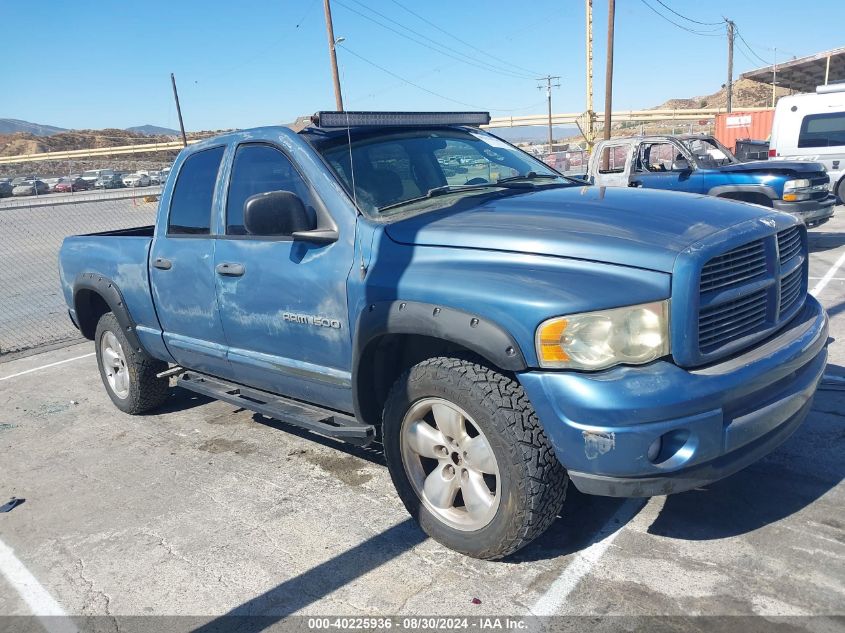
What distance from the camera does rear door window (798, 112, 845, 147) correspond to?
46.9ft

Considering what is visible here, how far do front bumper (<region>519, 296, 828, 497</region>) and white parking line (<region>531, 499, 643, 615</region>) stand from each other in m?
0.48

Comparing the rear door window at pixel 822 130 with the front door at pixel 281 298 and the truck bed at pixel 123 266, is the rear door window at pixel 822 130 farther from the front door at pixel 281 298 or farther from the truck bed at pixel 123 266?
the front door at pixel 281 298

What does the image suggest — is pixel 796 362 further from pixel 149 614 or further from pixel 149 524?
pixel 149 524

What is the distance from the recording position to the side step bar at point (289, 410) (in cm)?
345

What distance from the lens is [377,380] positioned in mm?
3357

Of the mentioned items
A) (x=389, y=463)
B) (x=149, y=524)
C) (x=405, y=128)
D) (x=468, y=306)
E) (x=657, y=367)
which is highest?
(x=405, y=128)

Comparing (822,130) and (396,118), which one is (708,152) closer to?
(822,130)

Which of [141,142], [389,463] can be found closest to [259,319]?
[389,463]

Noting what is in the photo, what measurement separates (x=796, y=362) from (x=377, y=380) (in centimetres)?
186

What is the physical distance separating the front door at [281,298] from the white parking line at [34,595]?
1.48 metres

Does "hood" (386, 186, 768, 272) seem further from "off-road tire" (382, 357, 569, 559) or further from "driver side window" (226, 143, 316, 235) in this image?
"driver side window" (226, 143, 316, 235)

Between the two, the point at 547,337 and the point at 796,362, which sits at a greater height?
the point at 547,337

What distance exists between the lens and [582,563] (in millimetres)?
2953

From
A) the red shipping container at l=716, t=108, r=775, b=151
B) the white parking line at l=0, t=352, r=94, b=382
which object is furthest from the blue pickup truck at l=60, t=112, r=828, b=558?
the red shipping container at l=716, t=108, r=775, b=151
